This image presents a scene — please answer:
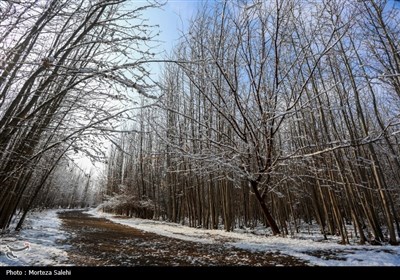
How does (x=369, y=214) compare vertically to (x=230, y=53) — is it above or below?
below

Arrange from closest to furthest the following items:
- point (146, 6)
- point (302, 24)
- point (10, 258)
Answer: point (146, 6), point (10, 258), point (302, 24)

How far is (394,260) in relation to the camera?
4.44 meters

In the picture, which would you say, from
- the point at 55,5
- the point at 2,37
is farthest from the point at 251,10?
the point at 2,37

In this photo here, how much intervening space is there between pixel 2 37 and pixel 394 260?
23.6 feet

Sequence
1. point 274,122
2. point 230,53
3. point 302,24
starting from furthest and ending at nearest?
1. point 302,24
2. point 230,53
3. point 274,122

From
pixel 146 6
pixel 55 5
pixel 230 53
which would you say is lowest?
pixel 55 5

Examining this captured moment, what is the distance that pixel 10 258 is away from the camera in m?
4.30

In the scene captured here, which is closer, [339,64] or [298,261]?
[298,261]

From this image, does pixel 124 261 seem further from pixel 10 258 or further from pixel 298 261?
pixel 298 261

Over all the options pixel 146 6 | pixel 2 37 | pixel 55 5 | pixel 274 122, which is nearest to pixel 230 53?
pixel 274 122

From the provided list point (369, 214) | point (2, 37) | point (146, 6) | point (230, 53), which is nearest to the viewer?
point (2, 37)

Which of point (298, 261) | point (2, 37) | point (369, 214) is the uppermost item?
point (2, 37)
